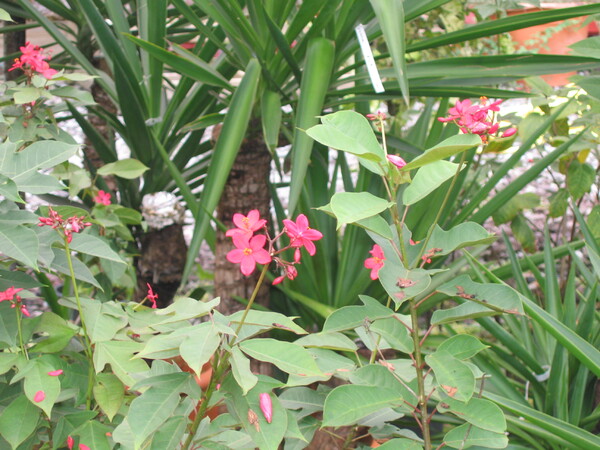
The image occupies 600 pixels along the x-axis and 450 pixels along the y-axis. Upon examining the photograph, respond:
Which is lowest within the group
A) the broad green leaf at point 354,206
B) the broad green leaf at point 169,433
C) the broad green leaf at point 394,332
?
the broad green leaf at point 169,433

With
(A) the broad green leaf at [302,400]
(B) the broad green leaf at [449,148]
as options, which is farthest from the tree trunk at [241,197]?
(B) the broad green leaf at [449,148]

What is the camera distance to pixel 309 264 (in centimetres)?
173

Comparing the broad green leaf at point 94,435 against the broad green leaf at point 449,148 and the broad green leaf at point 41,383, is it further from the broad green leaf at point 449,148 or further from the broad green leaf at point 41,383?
the broad green leaf at point 449,148

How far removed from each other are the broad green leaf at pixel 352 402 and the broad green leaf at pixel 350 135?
225 mm

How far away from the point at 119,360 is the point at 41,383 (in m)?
0.09

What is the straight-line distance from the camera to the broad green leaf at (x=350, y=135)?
0.64 meters

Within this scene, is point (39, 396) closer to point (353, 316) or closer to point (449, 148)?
point (353, 316)

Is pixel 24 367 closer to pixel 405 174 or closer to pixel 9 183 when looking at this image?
pixel 9 183

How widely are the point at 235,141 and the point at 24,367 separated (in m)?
0.73

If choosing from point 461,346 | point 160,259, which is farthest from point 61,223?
point 160,259

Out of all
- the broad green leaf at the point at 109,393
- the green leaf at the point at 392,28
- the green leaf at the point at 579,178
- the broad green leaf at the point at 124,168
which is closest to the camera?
the broad green leaf at the point at 109,393

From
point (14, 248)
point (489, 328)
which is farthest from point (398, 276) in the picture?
point (489, 328)

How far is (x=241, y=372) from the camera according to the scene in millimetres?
643

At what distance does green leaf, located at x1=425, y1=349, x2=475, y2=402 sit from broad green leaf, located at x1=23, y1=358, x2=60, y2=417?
16.3 inches
